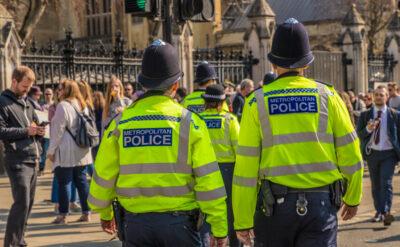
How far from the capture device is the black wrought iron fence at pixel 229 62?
71.3 ft

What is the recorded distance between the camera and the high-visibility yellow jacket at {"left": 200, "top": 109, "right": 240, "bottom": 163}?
7.95m

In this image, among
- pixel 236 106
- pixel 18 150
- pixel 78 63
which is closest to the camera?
pixel 18 150

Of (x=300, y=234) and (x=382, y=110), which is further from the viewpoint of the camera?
(x=382, y=110)

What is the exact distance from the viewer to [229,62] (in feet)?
72.1

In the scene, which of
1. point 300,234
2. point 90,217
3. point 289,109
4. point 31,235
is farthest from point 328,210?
point 90,217

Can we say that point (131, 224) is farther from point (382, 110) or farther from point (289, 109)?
point (382, 110)

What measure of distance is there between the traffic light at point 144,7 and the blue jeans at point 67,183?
2.32m

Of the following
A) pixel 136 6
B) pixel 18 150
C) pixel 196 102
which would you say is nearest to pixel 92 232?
pixel 18 150

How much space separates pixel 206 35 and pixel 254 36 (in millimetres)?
24512

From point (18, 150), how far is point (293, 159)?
12.9ft

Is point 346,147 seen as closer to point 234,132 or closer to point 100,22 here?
point 234,132

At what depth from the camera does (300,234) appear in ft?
16.2

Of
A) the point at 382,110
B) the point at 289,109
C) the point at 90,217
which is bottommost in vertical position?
the point at 90,217

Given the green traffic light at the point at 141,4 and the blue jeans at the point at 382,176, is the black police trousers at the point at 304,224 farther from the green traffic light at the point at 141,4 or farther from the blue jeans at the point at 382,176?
the blue jeans at the point at 382,176
